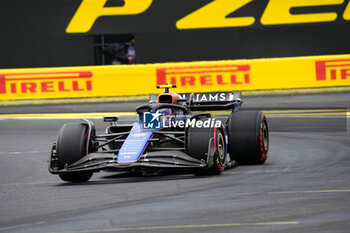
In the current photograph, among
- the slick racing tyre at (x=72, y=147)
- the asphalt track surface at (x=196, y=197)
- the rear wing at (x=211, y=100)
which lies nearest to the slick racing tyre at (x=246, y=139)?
the asphalt track surface at (x=196, y=197)

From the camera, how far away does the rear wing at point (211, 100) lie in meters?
11.2

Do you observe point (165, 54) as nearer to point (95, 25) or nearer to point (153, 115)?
point (95, 25)

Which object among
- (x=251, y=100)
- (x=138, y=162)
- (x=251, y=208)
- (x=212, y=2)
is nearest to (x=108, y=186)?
(x=138, y=162)

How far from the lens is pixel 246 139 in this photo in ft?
33.6

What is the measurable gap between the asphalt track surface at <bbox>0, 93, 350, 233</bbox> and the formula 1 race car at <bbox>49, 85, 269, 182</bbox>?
21cm

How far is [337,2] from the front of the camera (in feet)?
78.4

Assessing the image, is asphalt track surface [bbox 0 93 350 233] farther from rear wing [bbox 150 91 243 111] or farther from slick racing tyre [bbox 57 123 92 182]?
rear wing [bbox 150 91 243 111]

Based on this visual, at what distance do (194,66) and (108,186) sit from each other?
12.7 meters

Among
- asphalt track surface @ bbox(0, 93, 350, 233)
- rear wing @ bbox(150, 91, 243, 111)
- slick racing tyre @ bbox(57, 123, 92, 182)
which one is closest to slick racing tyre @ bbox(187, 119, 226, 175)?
asphalt track surface @ bbox(0, 93, 350, 233)

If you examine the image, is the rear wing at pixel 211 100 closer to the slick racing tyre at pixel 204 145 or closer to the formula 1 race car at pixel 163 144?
the formula 1 race car at pixel 163 144

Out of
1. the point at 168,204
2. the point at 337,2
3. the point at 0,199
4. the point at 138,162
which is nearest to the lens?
the point at 168,204

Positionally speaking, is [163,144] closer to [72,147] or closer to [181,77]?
[72,147]

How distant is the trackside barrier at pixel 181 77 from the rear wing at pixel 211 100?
30.9 ft

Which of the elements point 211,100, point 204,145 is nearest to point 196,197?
point 204,145
